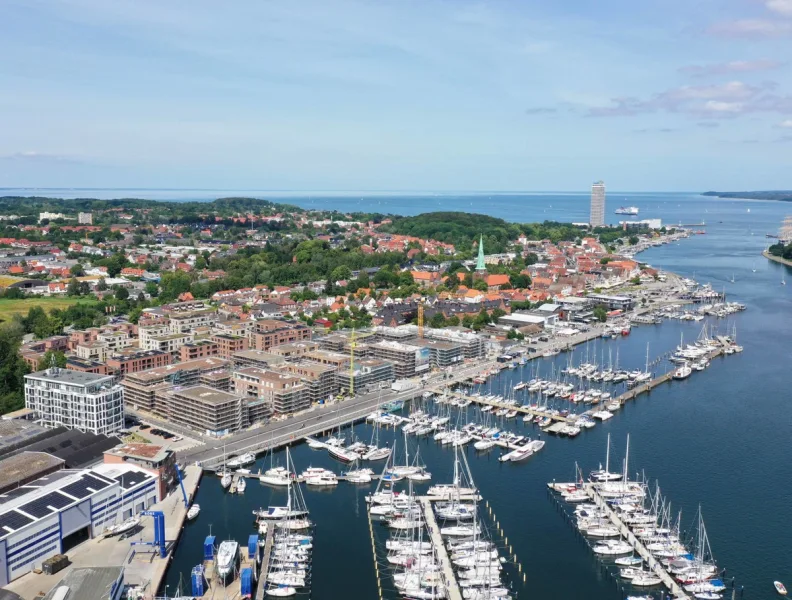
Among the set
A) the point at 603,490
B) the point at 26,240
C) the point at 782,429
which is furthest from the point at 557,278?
the point at 26,240

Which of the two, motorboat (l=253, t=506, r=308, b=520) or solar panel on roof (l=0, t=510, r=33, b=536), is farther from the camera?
motorboat (l=253, t=506, r=308, b=520)

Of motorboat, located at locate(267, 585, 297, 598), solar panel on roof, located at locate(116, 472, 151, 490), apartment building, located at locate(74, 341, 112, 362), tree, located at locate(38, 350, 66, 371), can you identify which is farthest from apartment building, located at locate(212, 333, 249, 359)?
motorboat, located at locate(267, 585, 297, 598)

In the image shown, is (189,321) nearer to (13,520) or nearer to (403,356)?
(403,356)

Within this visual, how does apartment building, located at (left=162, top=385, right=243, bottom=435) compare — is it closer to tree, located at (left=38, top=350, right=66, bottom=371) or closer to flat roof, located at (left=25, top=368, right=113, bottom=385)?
flat roof, located at (left=25, top=368, right=113, bottom=385)

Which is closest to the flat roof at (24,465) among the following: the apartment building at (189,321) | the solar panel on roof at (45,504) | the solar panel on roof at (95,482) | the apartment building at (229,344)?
the solar panel on roof at (95,482)

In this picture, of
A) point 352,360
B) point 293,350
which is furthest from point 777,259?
point 293,350

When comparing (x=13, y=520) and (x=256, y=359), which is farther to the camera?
(x=256, y=359)
